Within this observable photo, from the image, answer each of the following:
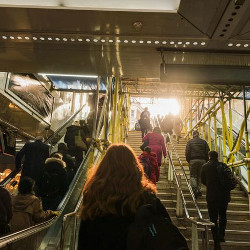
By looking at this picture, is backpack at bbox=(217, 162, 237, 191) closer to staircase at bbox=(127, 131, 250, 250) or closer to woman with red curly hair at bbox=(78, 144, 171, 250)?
staircase at bbox=(127, 131, 250, 250)

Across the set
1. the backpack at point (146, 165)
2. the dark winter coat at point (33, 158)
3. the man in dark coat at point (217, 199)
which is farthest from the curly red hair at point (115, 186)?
the dark winter coat at point (33, 158)

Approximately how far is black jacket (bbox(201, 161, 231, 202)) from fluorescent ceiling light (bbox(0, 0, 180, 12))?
3.42 m

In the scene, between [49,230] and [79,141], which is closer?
[49,230]

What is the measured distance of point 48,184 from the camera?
4.91 m

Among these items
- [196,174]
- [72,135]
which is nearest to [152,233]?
[196,174]

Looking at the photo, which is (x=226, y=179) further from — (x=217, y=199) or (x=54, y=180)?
(x=54, y=180)

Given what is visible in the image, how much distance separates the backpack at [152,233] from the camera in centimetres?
144

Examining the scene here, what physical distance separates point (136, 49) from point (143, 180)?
1666 millimetres

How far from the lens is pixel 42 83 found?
870cm

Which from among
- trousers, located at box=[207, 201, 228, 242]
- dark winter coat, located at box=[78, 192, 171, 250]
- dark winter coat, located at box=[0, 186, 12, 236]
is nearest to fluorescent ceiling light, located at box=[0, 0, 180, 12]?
dark winter coat, located at box=[78, 192, 171, 250]

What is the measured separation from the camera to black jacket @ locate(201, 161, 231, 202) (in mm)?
4879

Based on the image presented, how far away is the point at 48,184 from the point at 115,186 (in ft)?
11.2

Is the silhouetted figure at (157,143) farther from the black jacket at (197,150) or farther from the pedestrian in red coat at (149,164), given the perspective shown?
the pedestrian in red coat at (149,164)

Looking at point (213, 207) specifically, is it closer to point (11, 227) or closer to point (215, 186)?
point (215, 186)
